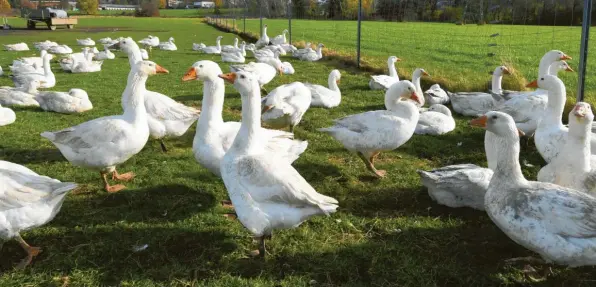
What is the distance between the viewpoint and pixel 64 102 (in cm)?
898

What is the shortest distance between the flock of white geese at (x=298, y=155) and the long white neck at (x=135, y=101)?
0.6 inches

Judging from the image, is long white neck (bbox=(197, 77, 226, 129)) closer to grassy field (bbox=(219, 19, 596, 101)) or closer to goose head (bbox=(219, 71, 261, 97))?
goose head (bbox=(219, 71, 261, 97))

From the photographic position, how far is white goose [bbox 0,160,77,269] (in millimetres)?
3615

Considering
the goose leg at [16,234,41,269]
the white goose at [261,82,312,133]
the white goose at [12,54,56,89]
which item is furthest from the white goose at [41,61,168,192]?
the white goose at [12,54,56,89]

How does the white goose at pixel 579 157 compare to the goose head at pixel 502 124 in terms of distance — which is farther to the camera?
the white goose at pixel 579 157

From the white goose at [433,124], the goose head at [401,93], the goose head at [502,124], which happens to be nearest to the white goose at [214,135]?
the goose head at [401,93]

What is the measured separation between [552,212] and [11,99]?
34.9ft

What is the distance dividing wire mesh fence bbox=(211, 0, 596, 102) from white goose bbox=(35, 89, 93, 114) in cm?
903

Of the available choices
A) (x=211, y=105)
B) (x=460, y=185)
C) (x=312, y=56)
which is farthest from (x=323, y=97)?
(x=312, y=56)

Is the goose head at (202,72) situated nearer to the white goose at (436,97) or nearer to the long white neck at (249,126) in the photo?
the long white neck at (249,126)

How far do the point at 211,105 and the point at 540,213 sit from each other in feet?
12.0

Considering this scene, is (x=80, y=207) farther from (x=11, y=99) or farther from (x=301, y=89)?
(x=11, y=99)

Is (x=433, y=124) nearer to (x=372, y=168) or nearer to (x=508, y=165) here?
(x=372, y=168)

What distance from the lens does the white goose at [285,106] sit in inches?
291
